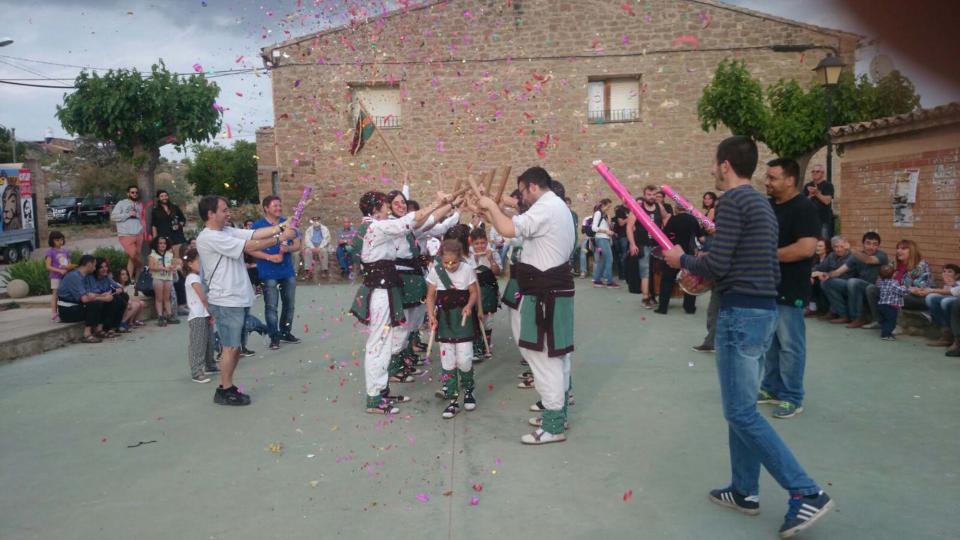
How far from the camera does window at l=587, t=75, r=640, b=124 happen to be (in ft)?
60.6

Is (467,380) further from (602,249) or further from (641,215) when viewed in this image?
(602,249)

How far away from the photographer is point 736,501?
3938 mm

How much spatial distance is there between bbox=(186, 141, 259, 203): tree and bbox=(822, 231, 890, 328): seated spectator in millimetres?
33465

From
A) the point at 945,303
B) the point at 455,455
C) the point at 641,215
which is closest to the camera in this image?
the point at 641,215

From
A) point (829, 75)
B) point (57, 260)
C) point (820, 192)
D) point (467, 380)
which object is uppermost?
point (829, 75)

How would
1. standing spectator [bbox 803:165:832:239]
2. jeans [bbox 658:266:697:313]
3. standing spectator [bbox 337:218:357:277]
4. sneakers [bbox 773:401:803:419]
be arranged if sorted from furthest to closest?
standing spectator [bbox 337:218:357:277] < jeans [bbox 658:266:697:313] < standing spectator [bbox 803:165:832:239] < sneakers [bbox 773:401:803:419]

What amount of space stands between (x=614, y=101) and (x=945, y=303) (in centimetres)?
1195

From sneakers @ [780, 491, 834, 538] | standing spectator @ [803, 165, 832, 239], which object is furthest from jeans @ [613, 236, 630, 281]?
sneakers @ [780, 491, 834, 538]

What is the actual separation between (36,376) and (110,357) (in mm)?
981

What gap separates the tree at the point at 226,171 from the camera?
3859cm

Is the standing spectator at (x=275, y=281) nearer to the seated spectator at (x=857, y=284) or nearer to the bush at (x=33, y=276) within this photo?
the bush at (x=33, y=276)

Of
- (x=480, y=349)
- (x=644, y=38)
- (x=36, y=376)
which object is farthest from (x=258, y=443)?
(x=644, y=38)

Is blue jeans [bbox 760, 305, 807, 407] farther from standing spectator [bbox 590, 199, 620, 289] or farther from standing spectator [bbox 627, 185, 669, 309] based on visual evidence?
standing spectator [bbox 590, 199, 620, 289]

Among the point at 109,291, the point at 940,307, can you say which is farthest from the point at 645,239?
the point at 109,291
